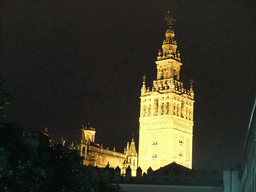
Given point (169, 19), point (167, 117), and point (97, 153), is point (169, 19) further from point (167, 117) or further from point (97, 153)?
point (97, 153)

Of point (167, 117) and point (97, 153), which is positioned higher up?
point (167, 117)

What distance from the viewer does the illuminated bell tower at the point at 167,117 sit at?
389 ft

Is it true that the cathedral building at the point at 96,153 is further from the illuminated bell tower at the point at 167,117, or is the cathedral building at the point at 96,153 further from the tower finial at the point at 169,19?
the tower finial at the point at 169,19

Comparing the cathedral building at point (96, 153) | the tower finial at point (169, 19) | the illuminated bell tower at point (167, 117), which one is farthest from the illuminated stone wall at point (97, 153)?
the tower finial at point (169, 19)

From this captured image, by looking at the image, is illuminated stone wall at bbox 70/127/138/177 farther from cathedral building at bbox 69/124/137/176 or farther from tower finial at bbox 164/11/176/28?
tower finial at bbox 164/11/176/28

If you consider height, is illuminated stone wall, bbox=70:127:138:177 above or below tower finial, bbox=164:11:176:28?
below

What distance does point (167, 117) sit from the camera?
119 metres

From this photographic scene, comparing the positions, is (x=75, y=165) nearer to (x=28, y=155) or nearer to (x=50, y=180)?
(x=50, y=180)

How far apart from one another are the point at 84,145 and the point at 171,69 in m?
22.3

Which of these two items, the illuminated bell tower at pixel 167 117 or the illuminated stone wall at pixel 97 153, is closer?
the illuminated bell tower at pixel 167 117

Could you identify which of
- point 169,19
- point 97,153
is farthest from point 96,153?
point 169,19

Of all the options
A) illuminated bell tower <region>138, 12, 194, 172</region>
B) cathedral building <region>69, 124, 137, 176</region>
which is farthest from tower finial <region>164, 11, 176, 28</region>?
cathedral building <region>69, 124, 137, 176</region>

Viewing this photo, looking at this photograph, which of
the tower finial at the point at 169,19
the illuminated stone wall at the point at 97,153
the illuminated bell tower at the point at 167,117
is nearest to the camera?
the illuminated bell tower at the point at 167,117

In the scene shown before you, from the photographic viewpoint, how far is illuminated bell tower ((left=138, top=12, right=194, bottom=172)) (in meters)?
119
